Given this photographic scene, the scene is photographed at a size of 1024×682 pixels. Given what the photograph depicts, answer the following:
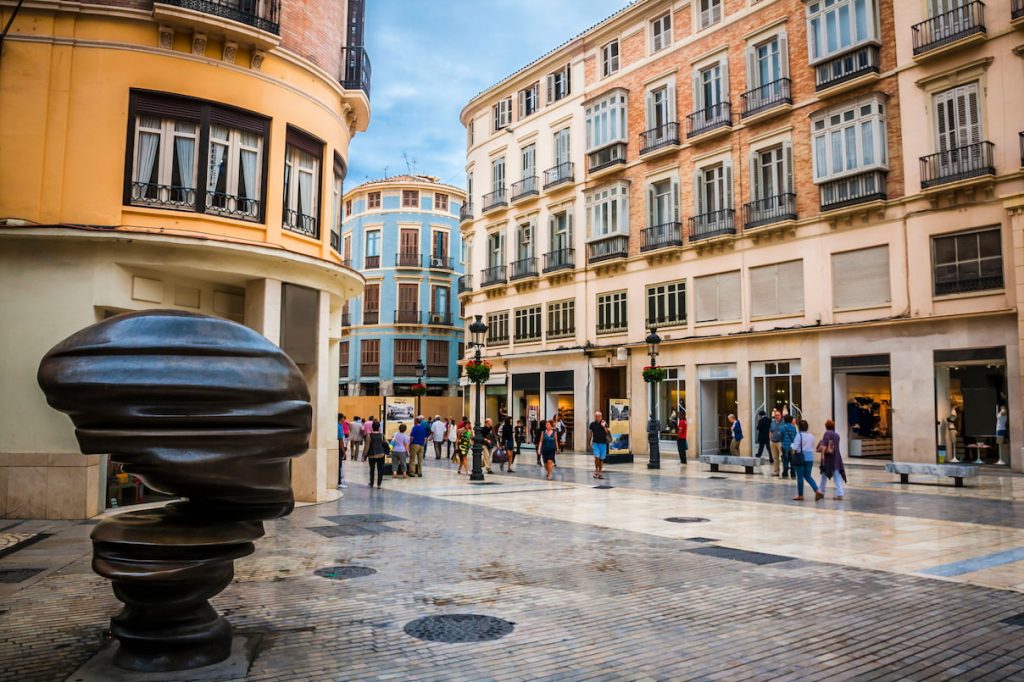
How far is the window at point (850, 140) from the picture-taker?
24.5m

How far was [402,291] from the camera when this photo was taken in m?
54.6

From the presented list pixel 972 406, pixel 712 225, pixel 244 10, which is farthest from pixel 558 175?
pixel 244 10

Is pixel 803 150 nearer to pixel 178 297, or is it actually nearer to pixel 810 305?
pixel 810 305

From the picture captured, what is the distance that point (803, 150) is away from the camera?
27.1m

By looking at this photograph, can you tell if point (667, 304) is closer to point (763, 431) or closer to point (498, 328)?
point (763, 431)

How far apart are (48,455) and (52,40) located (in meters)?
6.76

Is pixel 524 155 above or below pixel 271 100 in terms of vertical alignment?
above

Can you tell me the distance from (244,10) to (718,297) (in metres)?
21.1

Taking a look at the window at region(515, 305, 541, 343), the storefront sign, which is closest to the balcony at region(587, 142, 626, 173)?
the window at region(515, 305, 541, 343)

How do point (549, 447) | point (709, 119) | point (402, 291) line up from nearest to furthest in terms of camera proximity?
point (549, 447) < point (709, 119) < point (402, 291)

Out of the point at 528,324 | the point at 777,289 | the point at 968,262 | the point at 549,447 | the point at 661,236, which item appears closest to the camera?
the point at 549,447

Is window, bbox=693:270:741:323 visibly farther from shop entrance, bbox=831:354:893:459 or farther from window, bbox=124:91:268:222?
window, bbox=124:91:268:222

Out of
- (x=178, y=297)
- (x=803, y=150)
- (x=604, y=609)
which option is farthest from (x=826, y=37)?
(x=604, y=609)

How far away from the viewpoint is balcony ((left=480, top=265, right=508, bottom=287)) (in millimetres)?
39906
